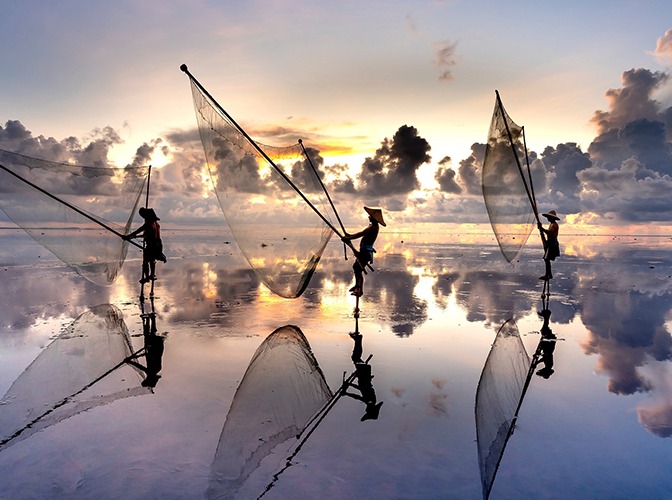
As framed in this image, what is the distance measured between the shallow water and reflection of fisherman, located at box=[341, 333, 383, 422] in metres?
0.11

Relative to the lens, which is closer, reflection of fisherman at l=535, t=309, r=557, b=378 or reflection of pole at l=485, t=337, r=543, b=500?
reflection of pole at l=485, t=337, r=543, b=500

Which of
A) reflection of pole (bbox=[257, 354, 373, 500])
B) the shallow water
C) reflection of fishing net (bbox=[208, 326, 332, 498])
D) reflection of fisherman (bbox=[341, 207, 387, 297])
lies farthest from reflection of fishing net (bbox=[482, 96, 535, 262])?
reflection of pole (bbox=[257, 354, 373, 500])

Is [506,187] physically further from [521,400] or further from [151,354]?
[151,354]

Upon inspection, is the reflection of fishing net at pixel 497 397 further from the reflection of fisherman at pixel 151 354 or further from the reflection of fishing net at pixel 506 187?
the reflection of fisherman at pixel 151 354

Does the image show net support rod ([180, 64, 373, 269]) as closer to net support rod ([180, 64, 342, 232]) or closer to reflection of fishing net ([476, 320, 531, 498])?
net support rod ([180, 64, 342, 232])

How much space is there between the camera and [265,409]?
18.1ft

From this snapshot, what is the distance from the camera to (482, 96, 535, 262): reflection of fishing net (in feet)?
35.7

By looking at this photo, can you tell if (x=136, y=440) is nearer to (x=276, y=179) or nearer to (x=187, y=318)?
(x=276, y=179)

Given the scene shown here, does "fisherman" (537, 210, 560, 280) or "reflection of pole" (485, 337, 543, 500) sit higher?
"fisherman" (537, 210, 560, 280)

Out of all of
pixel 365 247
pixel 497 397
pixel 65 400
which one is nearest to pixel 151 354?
pixel 65 400

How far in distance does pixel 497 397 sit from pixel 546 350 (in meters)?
2.88

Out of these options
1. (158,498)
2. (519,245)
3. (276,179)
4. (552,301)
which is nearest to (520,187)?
(519,245)

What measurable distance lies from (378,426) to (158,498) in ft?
7.80

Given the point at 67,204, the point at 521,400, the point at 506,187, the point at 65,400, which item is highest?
the point at 506,187
